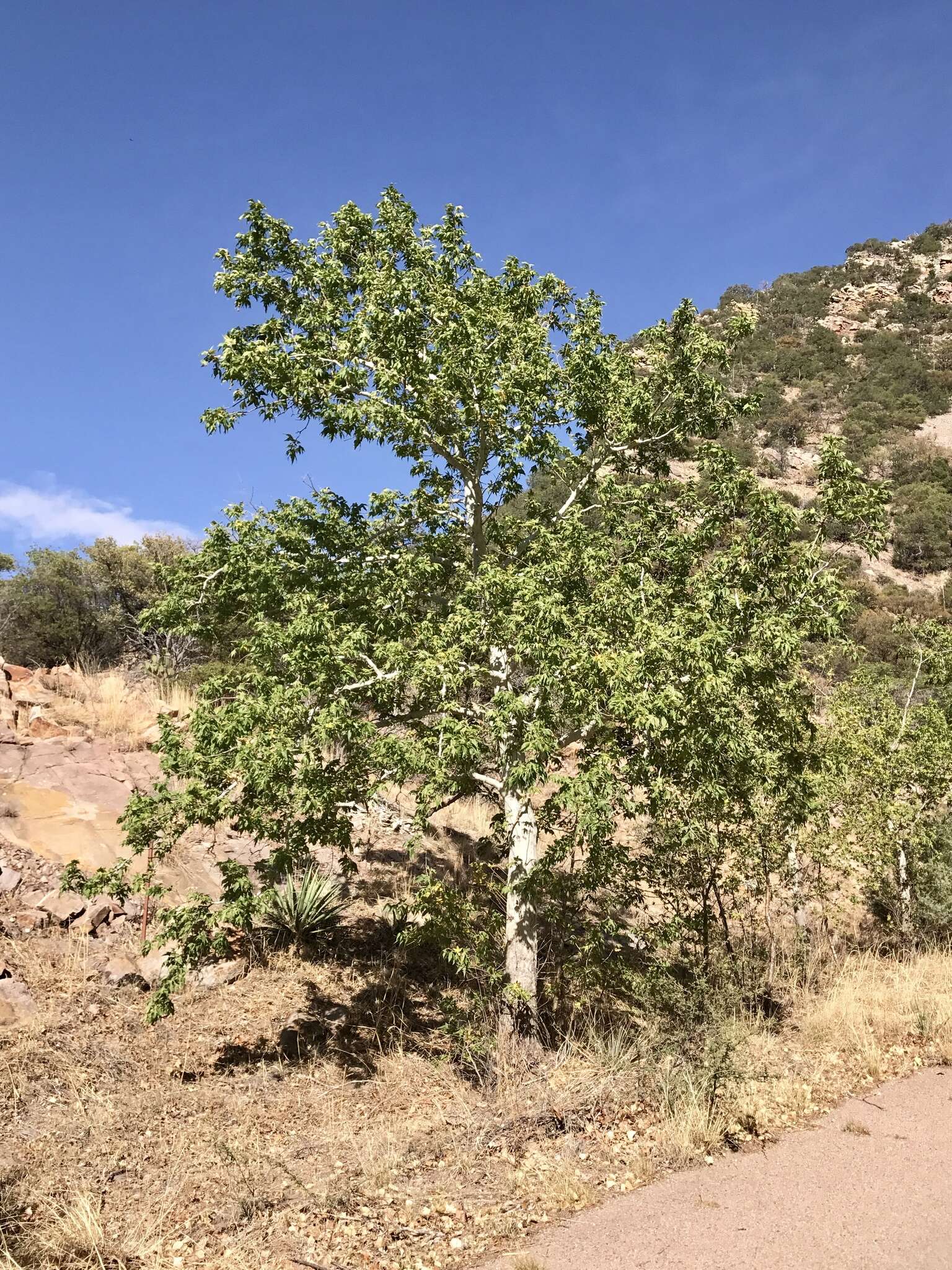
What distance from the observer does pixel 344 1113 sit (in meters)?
6.71

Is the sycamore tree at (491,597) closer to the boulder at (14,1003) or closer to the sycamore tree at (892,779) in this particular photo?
the boulder at (14,1003)

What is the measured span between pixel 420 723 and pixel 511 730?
0.98m

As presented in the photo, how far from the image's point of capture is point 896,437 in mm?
47969

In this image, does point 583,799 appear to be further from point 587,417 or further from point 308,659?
point 587,417

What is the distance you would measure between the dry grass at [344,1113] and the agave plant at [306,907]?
25.4 inches

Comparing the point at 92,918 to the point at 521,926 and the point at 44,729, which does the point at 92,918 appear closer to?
the point at 44,729

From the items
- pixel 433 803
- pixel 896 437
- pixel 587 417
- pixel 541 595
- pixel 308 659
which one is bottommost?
pixel 433 803

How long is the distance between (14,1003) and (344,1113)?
323 cm

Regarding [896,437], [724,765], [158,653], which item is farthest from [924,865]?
[896,437]

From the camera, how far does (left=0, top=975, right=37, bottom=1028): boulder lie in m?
6.87

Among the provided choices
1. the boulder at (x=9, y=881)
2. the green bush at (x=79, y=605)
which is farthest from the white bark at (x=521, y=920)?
the green bush at (x=79, y=605)

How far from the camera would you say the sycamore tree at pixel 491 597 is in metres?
6.31

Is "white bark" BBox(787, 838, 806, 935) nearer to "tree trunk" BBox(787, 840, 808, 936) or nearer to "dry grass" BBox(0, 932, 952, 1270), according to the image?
"tree trunk" BBox(787, 840, 808, 936)

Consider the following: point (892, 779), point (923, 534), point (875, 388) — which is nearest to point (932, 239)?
point (875, 388)
